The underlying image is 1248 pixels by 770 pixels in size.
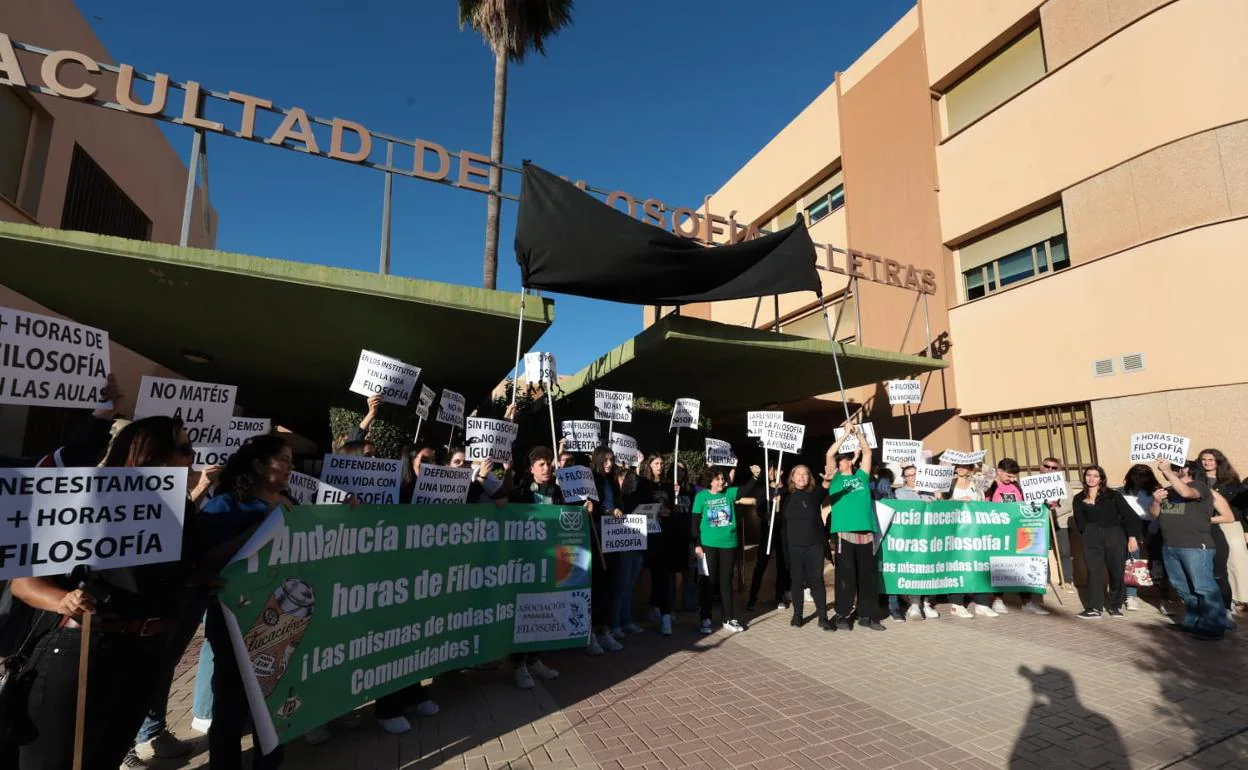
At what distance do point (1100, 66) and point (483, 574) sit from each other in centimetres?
1298

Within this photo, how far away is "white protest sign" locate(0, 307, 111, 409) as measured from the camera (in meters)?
3.10

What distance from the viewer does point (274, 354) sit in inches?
369

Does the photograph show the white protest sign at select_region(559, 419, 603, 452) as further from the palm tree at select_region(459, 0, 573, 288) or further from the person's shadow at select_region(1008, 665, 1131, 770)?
the palm tree at select_region(459, 0, 573, 288)

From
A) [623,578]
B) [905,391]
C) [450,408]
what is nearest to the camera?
[623,578]

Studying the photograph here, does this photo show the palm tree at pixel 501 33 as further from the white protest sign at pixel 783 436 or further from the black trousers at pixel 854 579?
the black trousers at pixel 854 579

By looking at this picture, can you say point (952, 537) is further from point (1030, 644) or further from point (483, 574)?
point (483, 574)

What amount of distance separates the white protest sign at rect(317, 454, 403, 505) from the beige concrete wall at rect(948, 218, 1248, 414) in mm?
11063

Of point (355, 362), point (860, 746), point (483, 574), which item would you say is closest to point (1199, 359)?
point (860, 746)

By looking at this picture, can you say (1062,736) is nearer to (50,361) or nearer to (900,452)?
(900,452)

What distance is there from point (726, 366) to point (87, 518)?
8.67m

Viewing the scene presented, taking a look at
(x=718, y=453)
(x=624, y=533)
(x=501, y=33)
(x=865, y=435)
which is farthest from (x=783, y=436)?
(x=501, y=33)

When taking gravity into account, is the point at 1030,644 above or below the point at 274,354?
below

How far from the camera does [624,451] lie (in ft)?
24.3

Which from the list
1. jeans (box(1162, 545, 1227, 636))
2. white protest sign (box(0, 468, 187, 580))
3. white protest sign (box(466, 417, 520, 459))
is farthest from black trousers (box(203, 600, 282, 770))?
jeans (box(1162, 545, 1227, 636))
